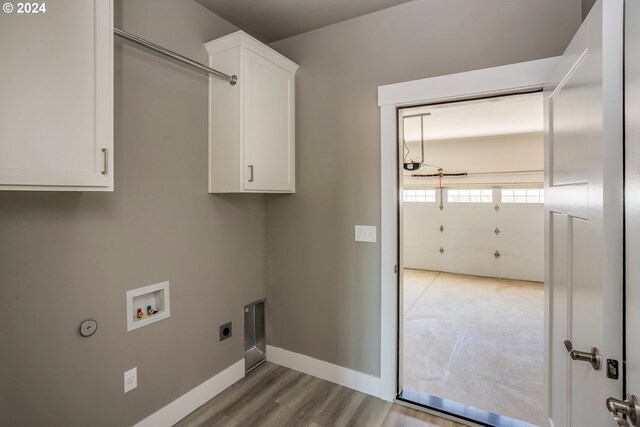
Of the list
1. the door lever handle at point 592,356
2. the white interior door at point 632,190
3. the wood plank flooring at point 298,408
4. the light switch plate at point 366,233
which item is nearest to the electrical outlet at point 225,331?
the wood plank flooring at point 298,408

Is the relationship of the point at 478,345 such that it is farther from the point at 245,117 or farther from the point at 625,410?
the point at 245,117

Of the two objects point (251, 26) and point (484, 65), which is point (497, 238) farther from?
point (251, 26)

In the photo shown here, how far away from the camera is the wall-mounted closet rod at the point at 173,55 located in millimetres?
1530

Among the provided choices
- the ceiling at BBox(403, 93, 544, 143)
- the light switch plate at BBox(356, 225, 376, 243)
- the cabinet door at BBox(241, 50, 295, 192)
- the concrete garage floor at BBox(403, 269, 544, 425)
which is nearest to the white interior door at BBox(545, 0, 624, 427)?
the concrete garage floor at BBox(403, 269, 544, 425)

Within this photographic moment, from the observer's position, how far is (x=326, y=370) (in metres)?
2.43

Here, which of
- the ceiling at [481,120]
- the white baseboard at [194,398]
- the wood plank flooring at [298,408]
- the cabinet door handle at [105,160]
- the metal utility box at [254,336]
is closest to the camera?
the cabinet door handle at [105,160]

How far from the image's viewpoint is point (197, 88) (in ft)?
6.74

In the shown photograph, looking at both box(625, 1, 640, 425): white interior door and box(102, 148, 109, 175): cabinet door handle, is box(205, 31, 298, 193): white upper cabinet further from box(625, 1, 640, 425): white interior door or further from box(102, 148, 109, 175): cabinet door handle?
box(625, 1, 640, 425): white interior door

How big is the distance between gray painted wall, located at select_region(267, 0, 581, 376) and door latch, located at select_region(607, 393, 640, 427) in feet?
4.76

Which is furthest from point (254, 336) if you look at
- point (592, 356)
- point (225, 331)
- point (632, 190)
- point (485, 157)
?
point (485, 157)

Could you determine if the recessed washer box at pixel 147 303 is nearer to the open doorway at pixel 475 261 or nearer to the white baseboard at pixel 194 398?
the white baseboard at pixel 194 398

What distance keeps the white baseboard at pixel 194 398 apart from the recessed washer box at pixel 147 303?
0.54 meters

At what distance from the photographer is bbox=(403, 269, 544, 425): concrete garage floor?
Result: 233cm

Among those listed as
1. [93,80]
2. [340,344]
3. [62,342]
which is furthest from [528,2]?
[62,342]
